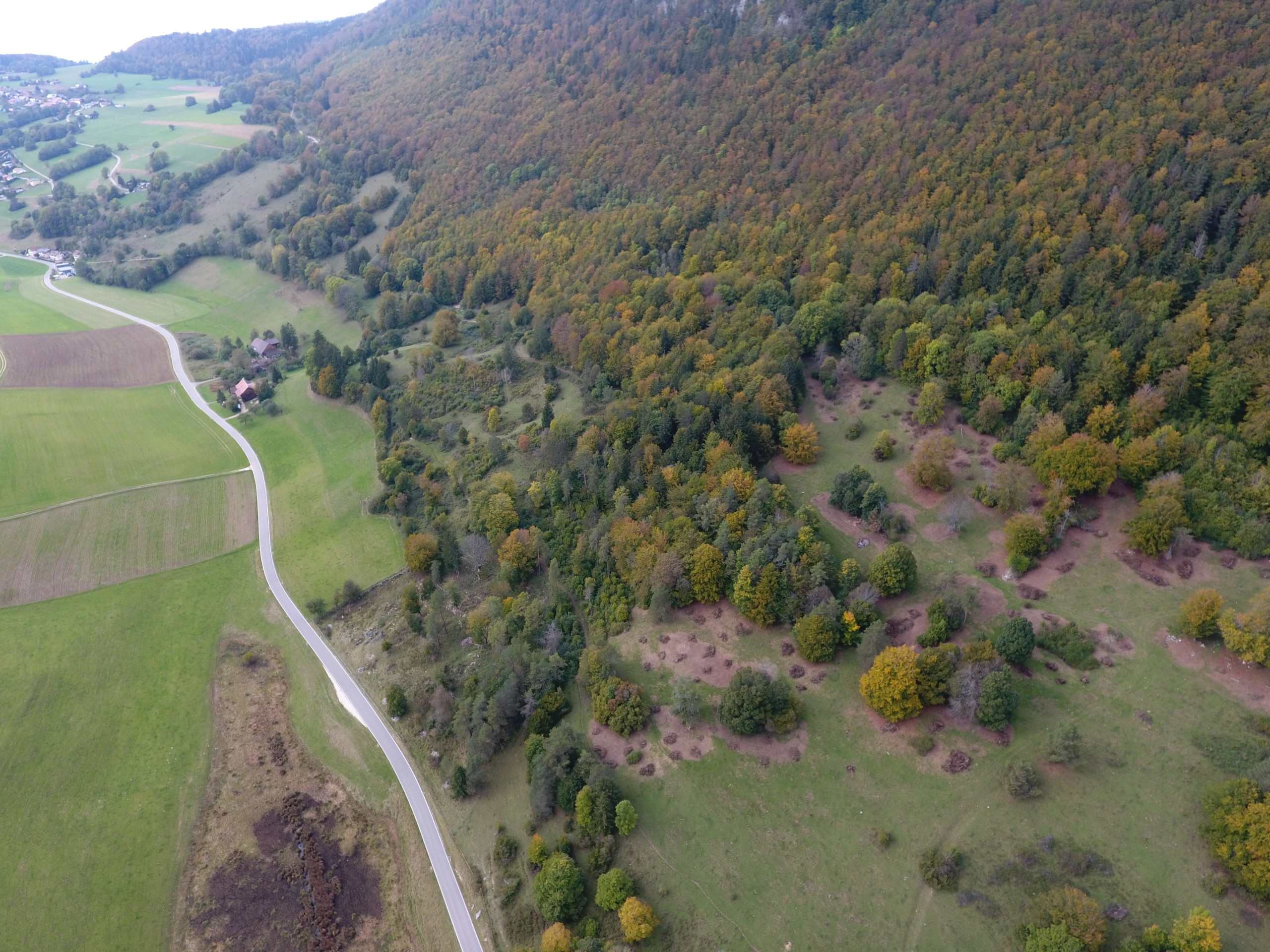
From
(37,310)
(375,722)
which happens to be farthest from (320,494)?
(37,310)

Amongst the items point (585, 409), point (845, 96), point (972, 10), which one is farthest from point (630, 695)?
point (972, 10)

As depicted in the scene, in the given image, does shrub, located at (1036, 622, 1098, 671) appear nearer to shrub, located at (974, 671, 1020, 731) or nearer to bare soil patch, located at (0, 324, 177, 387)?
shrub, located at (974, 671, 1020, 731)

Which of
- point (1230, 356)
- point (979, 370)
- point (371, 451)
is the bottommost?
point (371, 451)

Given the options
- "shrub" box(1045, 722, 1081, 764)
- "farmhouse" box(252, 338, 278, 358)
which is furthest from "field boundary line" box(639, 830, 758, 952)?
"farmhouse" box(252, 338, 278, 358)

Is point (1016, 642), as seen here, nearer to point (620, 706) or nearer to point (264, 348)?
point (620, 706)

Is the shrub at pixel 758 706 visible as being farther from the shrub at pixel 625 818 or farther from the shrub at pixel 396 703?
the shrub at pixel 396 703

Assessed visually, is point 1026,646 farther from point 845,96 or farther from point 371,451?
point 845,96
